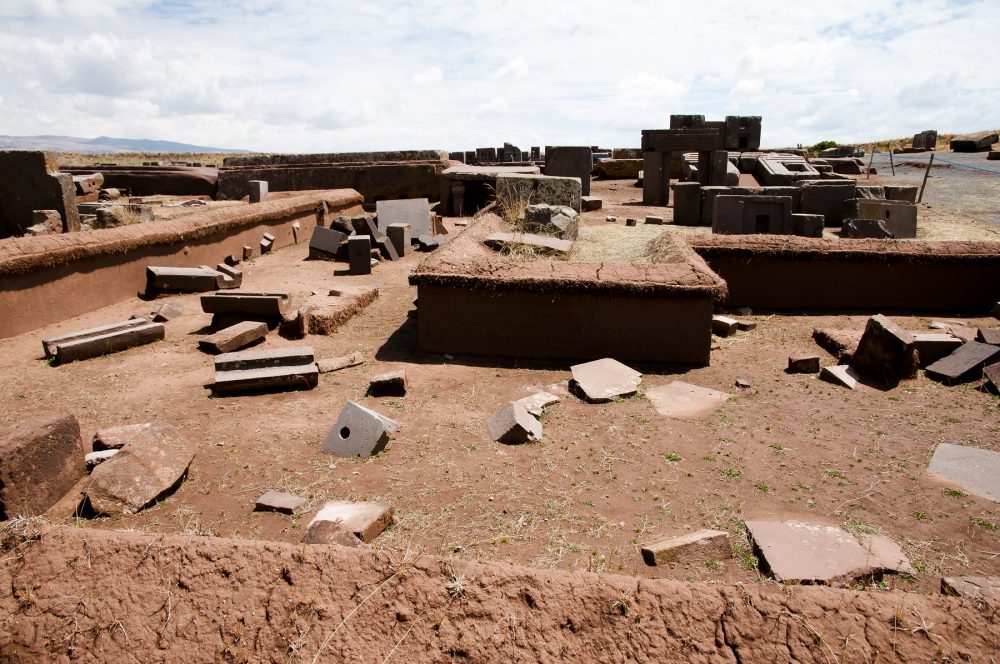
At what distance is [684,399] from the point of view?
5.55 m

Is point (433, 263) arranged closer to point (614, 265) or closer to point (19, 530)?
point (614, 265)

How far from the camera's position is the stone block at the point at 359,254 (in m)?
10.8

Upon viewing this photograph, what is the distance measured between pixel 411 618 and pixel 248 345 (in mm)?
5371

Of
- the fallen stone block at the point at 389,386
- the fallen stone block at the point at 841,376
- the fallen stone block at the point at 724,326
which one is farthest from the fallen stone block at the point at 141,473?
the fallen stone block at the point at 724,326

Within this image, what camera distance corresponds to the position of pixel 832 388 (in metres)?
5.85

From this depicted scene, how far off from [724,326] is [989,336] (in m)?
2.49

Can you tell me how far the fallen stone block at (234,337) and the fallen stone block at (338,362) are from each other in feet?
3.62

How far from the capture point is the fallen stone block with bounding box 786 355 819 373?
20.4 ft

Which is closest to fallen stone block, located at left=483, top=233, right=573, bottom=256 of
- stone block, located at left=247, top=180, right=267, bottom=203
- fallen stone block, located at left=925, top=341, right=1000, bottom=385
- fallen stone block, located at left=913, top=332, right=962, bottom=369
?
fallen stone block, located at left=913, top=332, right=962, bottom=369

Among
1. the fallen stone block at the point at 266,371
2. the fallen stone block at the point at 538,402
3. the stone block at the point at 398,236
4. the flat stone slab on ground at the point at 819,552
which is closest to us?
the flat stone slab on ground at the point at 819,552

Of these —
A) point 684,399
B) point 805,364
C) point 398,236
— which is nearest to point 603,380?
→ point 684,399

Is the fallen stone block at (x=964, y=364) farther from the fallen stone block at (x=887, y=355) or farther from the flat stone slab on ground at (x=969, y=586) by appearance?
the flat stone slab on ground at (x=969, y=586)

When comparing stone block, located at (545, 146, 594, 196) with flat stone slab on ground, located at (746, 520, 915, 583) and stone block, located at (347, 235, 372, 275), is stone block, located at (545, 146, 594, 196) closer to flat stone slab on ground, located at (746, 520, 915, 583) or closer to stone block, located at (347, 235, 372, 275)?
stone block, located at (347, 235, 372, 275)

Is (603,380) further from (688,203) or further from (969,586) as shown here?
(688,203)
